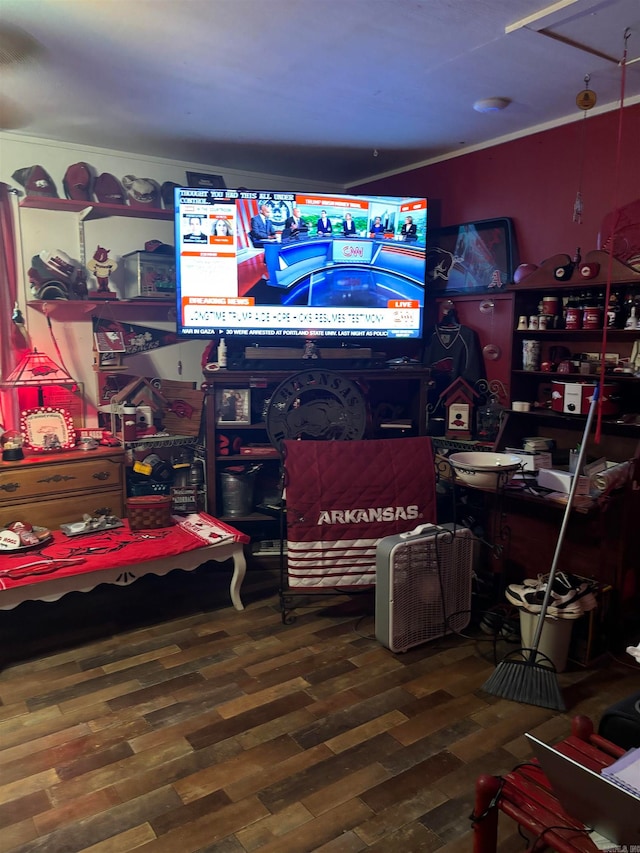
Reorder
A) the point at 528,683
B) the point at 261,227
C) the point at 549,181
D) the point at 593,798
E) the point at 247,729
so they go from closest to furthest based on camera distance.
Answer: the point at 593,798
the point at 247,729
the point at 528,683
the point at 549,181
the point at 261,227

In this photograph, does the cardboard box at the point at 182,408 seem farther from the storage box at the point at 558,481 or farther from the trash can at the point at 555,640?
the trash can at the point at 555,640

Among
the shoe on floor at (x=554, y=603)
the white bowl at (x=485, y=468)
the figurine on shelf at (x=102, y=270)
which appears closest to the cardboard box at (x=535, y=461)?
the white bowl at (x=485, y=468)

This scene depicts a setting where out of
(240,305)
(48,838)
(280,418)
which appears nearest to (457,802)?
(48,838)

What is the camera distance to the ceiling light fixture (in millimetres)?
2996

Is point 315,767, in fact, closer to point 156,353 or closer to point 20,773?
point 20,773

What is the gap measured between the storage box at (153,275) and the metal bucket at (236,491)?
1.20 m

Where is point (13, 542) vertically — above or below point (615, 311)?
below

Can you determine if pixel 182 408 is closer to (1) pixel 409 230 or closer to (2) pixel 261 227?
(2) pixel 261 227

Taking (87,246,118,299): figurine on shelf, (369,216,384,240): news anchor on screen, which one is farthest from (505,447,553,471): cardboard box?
(87,246,118,299): figurine on shelf

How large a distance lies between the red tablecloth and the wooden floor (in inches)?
16.2

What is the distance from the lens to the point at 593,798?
1143mm

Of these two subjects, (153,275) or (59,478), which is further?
(153,275)

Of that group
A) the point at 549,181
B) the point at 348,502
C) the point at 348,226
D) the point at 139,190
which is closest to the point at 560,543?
the point at 348,502

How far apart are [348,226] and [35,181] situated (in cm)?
180
